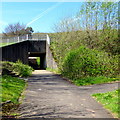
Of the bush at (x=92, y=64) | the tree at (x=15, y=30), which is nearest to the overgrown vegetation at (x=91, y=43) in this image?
the bush at (x=92, y=64)

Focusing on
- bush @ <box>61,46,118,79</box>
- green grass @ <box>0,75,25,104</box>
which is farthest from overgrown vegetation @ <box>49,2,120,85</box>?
green grass @ <box>0,75,25,104</box>

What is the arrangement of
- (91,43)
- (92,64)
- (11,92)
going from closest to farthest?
1. (11,92)
2. (92,64)
3. (91,43)

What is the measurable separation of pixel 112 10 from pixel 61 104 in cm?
1219

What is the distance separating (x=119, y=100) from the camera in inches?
251

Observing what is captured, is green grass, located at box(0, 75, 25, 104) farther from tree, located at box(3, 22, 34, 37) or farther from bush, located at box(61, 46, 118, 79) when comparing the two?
tree, located at box(3, 22, 34, 37)

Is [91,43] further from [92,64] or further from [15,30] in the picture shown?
[15,30]

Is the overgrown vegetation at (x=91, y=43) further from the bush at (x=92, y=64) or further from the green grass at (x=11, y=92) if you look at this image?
the green grass at (x=11, y=92)

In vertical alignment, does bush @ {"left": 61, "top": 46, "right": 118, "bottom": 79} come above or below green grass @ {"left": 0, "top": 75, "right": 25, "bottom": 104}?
above

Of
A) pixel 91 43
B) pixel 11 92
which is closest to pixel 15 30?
pixel 91 43

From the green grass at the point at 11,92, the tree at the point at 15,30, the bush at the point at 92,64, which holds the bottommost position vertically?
the green grass at the point at 11,92

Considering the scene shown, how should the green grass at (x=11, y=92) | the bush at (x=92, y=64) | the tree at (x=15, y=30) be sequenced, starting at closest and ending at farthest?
the green grass at (x=11, y=92), the bush at (x=92, y=64), the tree at (x=15, y=30)

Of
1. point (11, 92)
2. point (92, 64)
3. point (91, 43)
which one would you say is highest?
point (91, 43)

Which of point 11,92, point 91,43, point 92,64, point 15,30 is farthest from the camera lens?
point 15,30

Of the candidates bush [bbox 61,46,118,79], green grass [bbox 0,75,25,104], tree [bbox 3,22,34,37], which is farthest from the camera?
tree [bbox 3,22,34,37]
